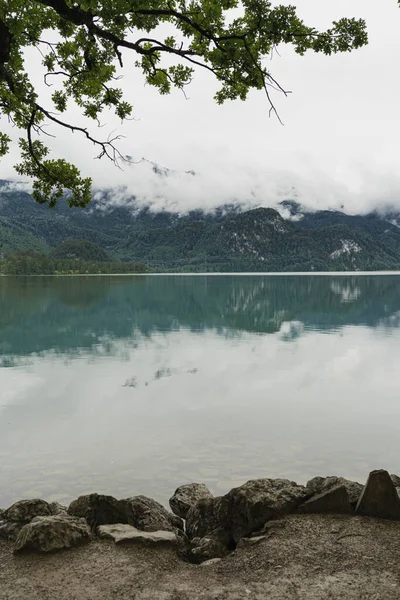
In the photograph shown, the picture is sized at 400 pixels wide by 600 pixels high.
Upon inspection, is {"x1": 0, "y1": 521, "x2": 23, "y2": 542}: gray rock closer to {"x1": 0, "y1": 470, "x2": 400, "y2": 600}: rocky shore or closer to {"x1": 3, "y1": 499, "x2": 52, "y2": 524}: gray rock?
{"x1": 0, "y1": 470, "x2": 400, "y2": 600}: rocky shore

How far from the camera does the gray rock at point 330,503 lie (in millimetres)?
8797

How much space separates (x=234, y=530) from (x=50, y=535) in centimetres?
342

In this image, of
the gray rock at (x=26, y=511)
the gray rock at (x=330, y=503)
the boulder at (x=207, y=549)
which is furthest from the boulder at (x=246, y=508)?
the gray rock at (x=26, y=511)

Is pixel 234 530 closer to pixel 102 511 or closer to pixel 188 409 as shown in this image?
pixel 102 511

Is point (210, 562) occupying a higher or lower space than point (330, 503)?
lower

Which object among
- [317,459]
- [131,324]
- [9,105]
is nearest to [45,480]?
[317,459]

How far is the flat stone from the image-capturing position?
8117 millimetres

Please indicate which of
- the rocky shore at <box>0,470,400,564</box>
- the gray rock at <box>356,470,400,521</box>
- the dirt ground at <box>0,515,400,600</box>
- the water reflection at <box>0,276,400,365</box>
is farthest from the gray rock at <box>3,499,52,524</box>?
the water reflection at <box>0,276,400,365</box>

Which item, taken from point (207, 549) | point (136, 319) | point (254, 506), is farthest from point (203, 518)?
point (136, 319)

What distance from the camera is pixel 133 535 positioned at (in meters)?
8.22

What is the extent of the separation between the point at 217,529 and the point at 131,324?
142 ft

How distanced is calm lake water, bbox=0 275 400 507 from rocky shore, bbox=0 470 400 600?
9.24 ft

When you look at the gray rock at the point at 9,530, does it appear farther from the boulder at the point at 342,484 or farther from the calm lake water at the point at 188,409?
the boulder at the point at 342,484

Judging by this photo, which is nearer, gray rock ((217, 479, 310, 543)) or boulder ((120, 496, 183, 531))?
gray rock ((217, 479, 310, 543))
